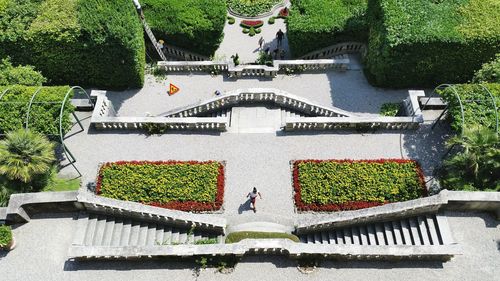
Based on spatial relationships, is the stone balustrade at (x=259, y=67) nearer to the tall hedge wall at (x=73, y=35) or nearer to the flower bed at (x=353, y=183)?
the tall hedge wall at (x=73, y=35)

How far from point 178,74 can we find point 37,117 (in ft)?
40.8

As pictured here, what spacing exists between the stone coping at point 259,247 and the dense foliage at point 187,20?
20858 mm

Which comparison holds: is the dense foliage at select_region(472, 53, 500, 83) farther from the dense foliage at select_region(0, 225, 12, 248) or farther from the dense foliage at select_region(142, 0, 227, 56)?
the dense foliage at select_region(0, 225, 12, 248)

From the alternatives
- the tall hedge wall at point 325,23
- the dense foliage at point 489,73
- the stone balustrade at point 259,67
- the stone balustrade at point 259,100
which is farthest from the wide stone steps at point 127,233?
the dense foliage at point 489,73

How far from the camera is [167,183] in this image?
85.4ft

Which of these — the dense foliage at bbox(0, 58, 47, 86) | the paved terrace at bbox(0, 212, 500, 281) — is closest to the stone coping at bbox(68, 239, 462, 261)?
the paved terrace at bbox(0, 212, 500, 281)

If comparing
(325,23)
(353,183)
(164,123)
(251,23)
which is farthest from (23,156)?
(251,23)

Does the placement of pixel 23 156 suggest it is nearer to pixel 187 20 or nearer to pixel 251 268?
pixel 251 268

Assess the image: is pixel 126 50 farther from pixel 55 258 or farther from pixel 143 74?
pixel 55 258

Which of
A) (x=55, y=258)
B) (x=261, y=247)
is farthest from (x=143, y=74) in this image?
(x=261, y=247)

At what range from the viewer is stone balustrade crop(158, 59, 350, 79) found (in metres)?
33.4

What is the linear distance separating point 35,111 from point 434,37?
26500 mm

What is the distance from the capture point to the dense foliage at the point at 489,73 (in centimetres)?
2734

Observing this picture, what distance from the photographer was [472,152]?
22.6 metres
